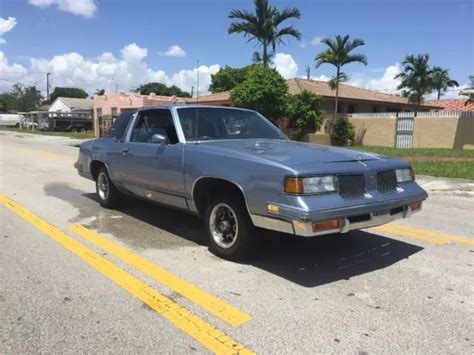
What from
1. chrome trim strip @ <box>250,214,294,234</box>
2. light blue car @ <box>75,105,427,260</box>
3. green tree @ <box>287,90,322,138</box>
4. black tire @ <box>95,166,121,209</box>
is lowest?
black tire @ <box>95,166,121,209</box>

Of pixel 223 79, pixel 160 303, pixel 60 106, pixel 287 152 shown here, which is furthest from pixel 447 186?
pixel 60 106

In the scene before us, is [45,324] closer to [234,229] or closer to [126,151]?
[234,229]

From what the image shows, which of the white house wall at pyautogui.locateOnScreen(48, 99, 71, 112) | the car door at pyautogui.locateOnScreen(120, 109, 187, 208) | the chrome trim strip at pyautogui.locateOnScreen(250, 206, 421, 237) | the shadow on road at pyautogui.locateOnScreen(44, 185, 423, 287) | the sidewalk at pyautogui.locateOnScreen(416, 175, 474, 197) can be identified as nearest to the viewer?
the chrome trim strip at pyautogui.locateOnScreen(250, 206, 421, 237)

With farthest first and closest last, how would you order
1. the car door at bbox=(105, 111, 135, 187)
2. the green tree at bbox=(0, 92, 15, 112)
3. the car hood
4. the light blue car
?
1. the green tree at bbox=(0, 92, 15, 112)
2. the car door at bbox=(105, 111, 135, 187)
3. the car hood
4. the light blue car

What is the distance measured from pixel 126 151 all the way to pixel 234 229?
2495 millimetres

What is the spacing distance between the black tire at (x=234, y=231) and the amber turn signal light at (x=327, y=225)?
837 mm

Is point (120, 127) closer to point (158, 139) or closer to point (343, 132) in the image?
point (158, 139)

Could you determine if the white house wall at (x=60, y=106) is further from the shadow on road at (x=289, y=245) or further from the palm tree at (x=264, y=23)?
the shadow on road at (x=289, y=245)

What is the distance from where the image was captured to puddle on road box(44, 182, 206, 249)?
5.95 metres

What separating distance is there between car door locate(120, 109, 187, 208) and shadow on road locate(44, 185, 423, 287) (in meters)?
0.51

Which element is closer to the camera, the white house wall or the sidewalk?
the sidewalk

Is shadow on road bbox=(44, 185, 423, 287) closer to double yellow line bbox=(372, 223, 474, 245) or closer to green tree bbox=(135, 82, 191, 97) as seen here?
double yellow line bbox=(372, 223, 474, 245)

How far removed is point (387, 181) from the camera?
5.00 m

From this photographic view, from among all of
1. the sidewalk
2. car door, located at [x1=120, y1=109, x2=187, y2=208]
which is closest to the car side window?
car door, located at [x1=120, y1=109, x2=187, y2=208]
